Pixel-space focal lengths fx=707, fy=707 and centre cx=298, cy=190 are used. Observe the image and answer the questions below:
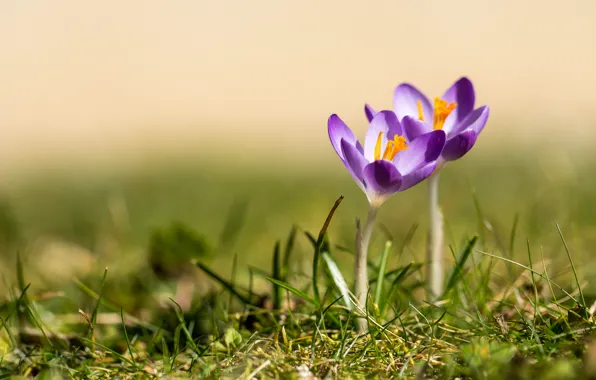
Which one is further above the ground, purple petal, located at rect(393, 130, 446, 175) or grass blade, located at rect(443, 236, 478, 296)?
purple petal, located at rect(393, 130, 446, 175)

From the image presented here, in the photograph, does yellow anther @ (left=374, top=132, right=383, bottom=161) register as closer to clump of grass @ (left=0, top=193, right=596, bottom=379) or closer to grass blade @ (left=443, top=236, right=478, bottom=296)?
clump of grass @ (left=0, top=193, right=596, bottom=379)

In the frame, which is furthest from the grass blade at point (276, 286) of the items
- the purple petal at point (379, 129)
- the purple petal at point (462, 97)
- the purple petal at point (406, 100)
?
the purple petal at point (462, 97)

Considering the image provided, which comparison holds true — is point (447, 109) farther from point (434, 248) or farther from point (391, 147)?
point (434, 248)

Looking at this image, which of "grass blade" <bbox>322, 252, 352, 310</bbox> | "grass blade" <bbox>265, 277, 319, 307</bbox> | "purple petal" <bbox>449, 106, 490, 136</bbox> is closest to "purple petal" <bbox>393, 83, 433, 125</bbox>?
"purple petal" <bbox>449, 106, 490, 136</bbox>

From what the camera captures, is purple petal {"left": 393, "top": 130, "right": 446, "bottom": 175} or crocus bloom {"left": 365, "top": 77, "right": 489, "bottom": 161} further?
crocus bloom {"left": 365, "top": 77, "right": 489, "bottom": 161}

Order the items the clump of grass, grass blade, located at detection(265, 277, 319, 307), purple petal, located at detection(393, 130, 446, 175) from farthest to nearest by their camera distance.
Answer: grass blade, located at detection(265, 277, 319, 307), purple petal, located at detection(393, 130, 446, 175), the clump of grass

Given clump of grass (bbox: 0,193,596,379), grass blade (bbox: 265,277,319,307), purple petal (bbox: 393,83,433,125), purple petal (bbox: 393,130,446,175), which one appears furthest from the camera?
purple petal (bbox: 393,83,433,125)

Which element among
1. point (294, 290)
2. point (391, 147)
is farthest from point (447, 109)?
point (294, 290)

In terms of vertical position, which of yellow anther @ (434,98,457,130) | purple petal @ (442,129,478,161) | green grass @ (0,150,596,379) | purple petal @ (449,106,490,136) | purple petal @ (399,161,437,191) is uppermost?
yellow anther @ (434,98,457,130)
